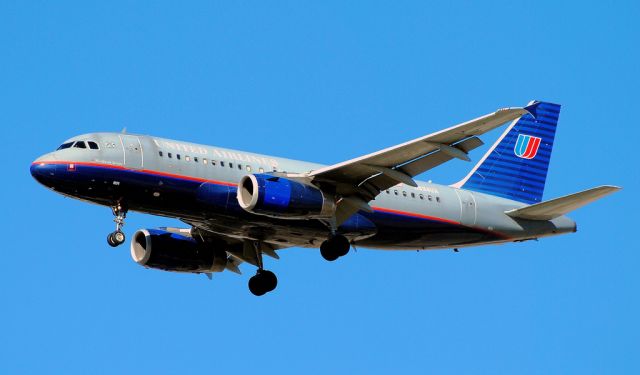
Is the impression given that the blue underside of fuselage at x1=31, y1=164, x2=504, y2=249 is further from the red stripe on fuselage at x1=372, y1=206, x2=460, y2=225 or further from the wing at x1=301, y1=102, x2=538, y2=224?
the wing at x1=301, y1=102, x2=538, y2=224

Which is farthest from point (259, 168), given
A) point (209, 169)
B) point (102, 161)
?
point (102, 161)

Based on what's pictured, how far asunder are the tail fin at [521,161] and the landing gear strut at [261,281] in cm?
826

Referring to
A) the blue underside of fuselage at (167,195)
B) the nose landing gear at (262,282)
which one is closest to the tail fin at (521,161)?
the blue underside of fuselage at (167,195)

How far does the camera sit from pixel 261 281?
1903 inches

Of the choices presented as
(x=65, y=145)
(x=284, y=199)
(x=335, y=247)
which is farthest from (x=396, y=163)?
(x=65, y=145)

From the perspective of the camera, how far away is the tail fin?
50.8 meters

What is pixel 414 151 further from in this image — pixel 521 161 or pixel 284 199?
pixel 521 161

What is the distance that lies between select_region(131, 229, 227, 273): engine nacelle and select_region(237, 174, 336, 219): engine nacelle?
6970mm

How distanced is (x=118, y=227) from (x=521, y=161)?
699 inches

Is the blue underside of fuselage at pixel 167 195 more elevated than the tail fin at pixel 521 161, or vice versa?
the tail fin at pixel 521 161

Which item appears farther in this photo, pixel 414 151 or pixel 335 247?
pixel 335 247

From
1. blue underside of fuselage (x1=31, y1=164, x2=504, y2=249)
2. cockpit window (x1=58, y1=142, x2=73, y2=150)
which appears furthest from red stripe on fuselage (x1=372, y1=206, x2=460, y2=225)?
cockpit window (x1=58, y1=142, x2=73, y2=150)

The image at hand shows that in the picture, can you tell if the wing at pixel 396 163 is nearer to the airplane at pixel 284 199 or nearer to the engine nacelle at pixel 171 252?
the airplane at pixel 284 199

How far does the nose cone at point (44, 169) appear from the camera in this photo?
41938mm
